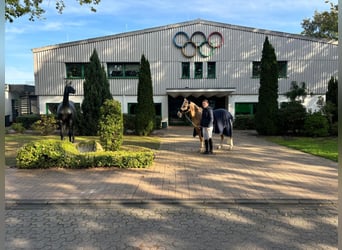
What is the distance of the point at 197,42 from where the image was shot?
26234mm

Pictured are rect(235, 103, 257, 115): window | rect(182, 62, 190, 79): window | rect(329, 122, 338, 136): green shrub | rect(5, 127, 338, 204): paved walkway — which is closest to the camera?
rect(5, 127, 338, 204): paved walkway

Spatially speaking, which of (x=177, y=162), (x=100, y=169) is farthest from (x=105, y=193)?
(x=177, y=162)

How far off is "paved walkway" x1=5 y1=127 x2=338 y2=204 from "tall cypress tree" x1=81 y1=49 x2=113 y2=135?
10.6 metres

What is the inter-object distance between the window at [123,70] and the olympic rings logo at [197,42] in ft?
13.9

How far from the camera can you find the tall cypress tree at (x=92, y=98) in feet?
63.4

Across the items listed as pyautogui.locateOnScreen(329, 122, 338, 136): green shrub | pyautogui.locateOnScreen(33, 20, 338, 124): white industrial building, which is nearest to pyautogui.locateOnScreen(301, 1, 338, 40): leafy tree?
pyautogui.locateOnScreen(33, 20, 338, 124): white industrial building

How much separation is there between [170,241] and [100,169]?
189 inches

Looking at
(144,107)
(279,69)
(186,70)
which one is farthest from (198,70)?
(144,107)

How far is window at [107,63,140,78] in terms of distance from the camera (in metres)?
26.5

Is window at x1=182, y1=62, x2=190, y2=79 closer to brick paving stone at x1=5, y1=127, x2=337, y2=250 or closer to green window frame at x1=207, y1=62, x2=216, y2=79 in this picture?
green window frame at x1=207, y1=62, x2=216, y2=79

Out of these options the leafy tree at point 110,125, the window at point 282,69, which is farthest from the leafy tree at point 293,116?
the leafy tree at point 110,125

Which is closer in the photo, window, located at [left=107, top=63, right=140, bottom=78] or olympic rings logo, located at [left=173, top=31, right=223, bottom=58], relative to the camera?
olympic rings logo, located at [left=173, top=31, right=223, bottom=58]

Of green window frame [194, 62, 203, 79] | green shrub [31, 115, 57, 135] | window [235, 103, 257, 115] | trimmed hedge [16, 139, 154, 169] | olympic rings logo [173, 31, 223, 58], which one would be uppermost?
olympic rings logo [173, 31, 223, 58]

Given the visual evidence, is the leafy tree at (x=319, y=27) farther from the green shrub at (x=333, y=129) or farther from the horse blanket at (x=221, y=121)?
the horse blanket at (x=221, y=121)
